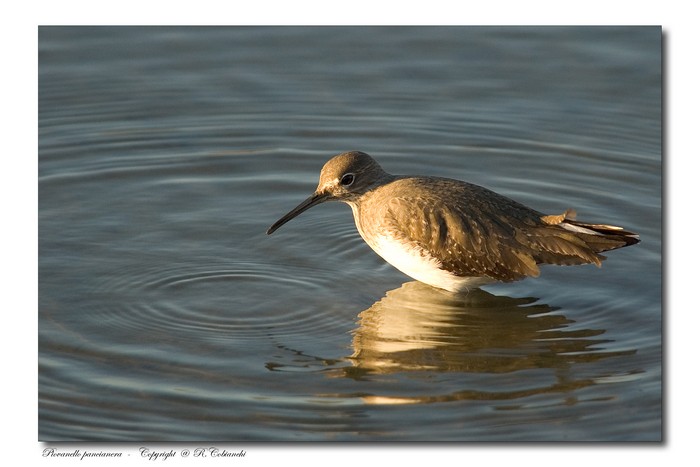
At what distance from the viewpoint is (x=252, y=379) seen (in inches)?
401

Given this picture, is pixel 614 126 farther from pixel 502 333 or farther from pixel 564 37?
pixel 502 333

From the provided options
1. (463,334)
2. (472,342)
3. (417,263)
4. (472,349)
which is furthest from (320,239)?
(472,349)

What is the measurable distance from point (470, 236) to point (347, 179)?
1451mm

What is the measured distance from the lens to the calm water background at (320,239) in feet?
32.2

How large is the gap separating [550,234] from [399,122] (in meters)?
4.32

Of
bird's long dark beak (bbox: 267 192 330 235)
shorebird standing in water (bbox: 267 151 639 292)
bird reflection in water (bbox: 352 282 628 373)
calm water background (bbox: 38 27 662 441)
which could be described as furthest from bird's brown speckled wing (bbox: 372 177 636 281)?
bird's long dark beak (bbox: 267 192 330 235)

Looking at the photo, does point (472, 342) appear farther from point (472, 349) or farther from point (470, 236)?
point (470, 236)

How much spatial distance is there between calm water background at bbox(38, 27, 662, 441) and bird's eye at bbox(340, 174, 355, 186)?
101 cm

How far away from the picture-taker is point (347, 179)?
467 inches

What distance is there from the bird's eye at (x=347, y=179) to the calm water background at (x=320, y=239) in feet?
3.31

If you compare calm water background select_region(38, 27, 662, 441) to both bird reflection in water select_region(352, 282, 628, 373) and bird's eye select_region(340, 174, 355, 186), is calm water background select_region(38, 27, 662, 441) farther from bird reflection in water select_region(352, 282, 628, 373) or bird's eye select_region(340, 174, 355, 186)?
bird's eye select_region(340, 174, 355, 186)

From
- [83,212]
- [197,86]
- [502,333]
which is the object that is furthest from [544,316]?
[197,86]

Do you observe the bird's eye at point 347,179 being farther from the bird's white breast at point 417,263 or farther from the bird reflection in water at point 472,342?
the bird reflection in water at point 472,342

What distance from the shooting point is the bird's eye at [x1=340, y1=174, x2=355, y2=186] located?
11.8 m
